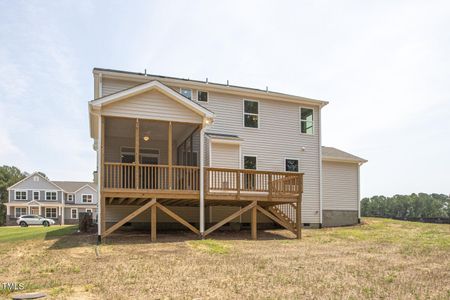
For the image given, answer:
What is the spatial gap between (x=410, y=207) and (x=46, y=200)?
88735mm

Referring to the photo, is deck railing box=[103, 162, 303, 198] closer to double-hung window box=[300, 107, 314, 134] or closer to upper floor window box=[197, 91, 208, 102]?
upper floor window box=[197, 91, 208, 102]

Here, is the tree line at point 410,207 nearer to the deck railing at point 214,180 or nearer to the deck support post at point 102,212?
the deck railing at point 214,180

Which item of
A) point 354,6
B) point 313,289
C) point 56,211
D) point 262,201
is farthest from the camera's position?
point 56,211

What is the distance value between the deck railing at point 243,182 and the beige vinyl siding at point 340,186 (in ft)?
20.4

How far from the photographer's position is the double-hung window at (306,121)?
2002 centimetres

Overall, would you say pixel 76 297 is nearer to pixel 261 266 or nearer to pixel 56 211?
pixel 261 266

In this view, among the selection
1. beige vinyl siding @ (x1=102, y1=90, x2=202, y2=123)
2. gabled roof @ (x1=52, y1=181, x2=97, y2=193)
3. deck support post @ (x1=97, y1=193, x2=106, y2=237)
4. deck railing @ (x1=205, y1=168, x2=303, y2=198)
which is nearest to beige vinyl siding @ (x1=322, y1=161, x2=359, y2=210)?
deck railing @ (x1=205, y1=168, x2=303, y2=198)

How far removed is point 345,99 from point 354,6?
9.42 metres

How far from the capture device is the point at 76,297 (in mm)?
5715

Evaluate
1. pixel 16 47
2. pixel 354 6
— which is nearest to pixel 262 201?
pixel 354 6

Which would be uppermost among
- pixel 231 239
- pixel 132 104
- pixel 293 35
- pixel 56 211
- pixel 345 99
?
pixel 293 35

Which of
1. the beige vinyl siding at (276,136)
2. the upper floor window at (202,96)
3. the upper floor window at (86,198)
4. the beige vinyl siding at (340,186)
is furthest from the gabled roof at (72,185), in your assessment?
the beige vinyl siding at (340,186)

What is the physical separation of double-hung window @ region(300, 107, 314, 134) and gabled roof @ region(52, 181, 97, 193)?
45.4 meters

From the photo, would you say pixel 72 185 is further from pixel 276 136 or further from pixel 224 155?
pixel 224 155
